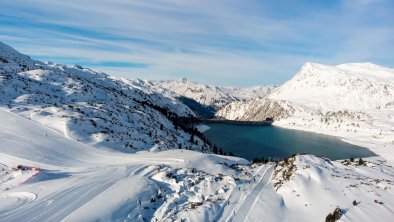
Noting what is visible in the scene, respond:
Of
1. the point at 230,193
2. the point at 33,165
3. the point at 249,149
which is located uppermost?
the point at 230,193

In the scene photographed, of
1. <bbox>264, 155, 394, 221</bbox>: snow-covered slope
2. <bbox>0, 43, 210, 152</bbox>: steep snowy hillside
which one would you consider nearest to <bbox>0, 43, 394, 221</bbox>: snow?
<bbox>264, 155, 394, 221</bbox>: snow-covered slope

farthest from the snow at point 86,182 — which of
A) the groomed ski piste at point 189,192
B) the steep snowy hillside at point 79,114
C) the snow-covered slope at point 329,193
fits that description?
the steep snowy hillside at point 79,114

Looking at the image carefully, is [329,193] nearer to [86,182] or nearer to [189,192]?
[189,192]

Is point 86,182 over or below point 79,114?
below

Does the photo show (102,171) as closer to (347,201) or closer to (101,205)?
(101,205)

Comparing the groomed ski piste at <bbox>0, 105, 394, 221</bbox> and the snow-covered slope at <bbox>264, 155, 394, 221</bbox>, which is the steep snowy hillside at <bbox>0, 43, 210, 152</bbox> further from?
the snow-covered slope at <bbox>264, 155, 394, 221</bbox>

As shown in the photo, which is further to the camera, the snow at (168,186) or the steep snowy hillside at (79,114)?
the steep snowy hillside at (79,114)

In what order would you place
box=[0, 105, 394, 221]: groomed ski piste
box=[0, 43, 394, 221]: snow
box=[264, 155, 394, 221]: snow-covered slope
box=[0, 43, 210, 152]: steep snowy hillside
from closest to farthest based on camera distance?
box=[0, 105, 394, 221]: groomed ski piste, box=[264, 155, 394, 221]: snow-covered slope, box=[0, 43, 394, 221]: snow, box=[0, 43, 210, 152]: steep snowy hillside

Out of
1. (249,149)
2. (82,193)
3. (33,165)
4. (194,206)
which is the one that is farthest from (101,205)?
(249,149)

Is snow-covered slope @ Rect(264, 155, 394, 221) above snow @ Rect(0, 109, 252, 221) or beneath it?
above

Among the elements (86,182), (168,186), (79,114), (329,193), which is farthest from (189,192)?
(79,114)

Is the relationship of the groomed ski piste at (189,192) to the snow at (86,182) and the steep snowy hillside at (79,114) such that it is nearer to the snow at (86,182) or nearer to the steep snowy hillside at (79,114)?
the snow at (86,182)
